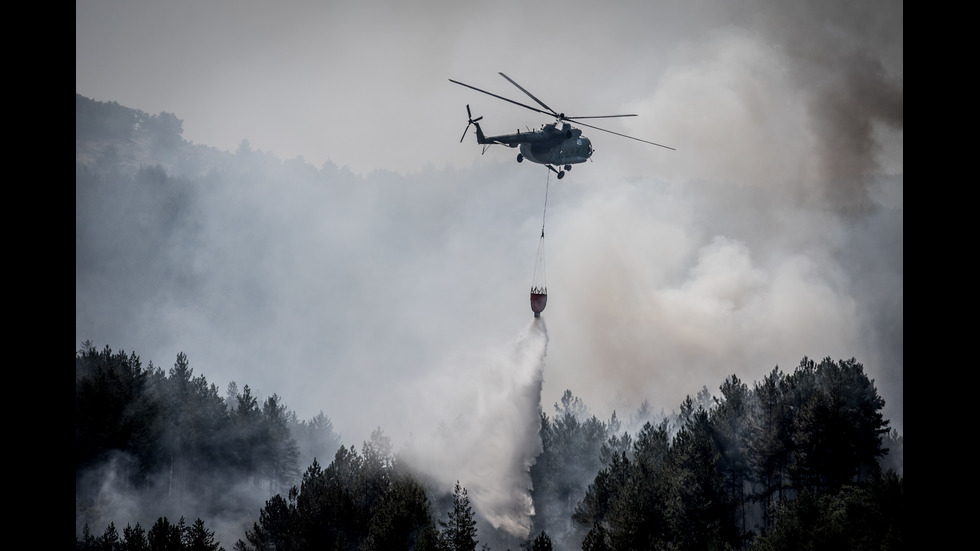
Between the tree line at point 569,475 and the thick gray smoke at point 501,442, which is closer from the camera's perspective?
the tree line at point 569,475

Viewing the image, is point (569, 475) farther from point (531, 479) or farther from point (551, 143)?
point (551, 143)

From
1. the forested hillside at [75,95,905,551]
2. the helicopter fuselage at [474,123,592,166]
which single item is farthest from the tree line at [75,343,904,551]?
the helicopter fuselage at [474,123,592,166]

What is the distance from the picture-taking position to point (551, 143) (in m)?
66.8

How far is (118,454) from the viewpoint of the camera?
92750mm

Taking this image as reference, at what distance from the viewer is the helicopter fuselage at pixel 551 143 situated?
66438 mm

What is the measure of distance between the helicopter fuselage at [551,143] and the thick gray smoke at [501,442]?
2327 cm

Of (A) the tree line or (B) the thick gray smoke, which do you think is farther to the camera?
(B) the thick gray smoke

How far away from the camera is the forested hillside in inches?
2539

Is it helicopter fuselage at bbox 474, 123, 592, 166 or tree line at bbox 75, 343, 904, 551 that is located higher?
helicopter fuselage at bbox 474, 123, 592, 166

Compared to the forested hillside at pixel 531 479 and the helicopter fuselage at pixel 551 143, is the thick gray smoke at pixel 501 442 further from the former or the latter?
the helicopter fuselage at pixel 551 143

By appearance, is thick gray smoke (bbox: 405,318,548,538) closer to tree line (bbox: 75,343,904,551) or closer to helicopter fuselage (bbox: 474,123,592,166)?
tree line (bbox: 75,343,904,551)

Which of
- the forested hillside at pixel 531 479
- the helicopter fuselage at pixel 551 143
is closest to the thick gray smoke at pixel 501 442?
the forested hillside at pixel 531 479

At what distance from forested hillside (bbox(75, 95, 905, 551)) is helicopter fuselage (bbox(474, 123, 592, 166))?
99.5 feet
